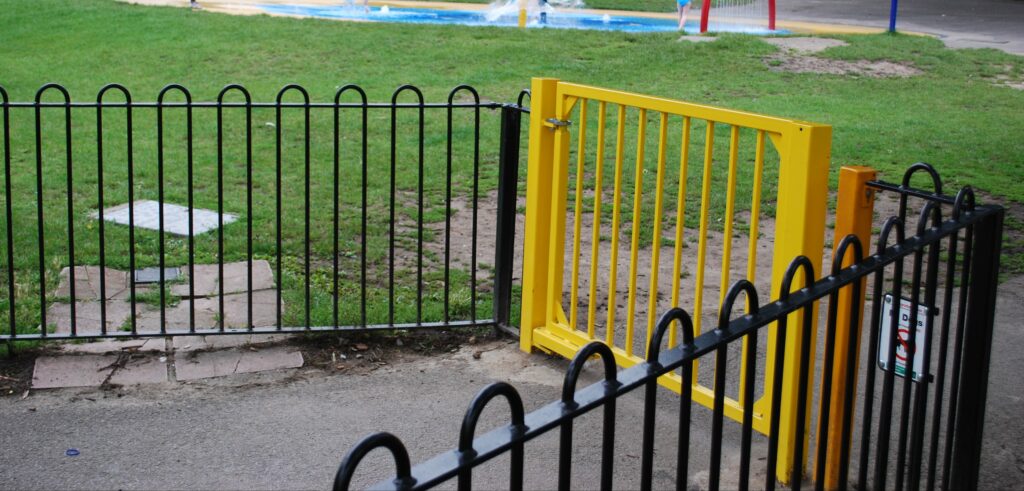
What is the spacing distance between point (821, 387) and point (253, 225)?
5632 mm

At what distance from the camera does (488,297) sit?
687 centimetres

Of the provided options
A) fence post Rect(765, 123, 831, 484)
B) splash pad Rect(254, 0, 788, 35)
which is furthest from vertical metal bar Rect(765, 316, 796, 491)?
splash pad Rect(254, 0, 788, 35)

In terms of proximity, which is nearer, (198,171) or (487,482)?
(487,482)

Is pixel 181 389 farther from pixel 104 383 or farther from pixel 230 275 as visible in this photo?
pixel 230 275

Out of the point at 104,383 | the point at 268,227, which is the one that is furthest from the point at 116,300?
the point at 268,227

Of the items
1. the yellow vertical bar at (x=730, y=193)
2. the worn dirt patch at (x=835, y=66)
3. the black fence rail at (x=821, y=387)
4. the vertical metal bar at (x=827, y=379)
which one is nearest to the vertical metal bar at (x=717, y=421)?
the black fence rail at (x=821, y=387)

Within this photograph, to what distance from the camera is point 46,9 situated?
19953mm

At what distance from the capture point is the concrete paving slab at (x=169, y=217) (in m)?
8.18

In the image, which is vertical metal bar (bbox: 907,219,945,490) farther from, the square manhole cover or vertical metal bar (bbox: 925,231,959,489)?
the square manhole cover

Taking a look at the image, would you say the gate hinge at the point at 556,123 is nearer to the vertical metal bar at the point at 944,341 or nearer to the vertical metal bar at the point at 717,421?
the vertical metal bar at the point at 944,341

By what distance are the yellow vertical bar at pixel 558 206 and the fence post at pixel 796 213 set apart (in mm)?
1470

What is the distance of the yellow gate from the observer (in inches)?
171

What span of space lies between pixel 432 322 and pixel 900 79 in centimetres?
1196

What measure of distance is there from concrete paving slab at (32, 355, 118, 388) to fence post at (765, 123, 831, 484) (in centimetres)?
313
